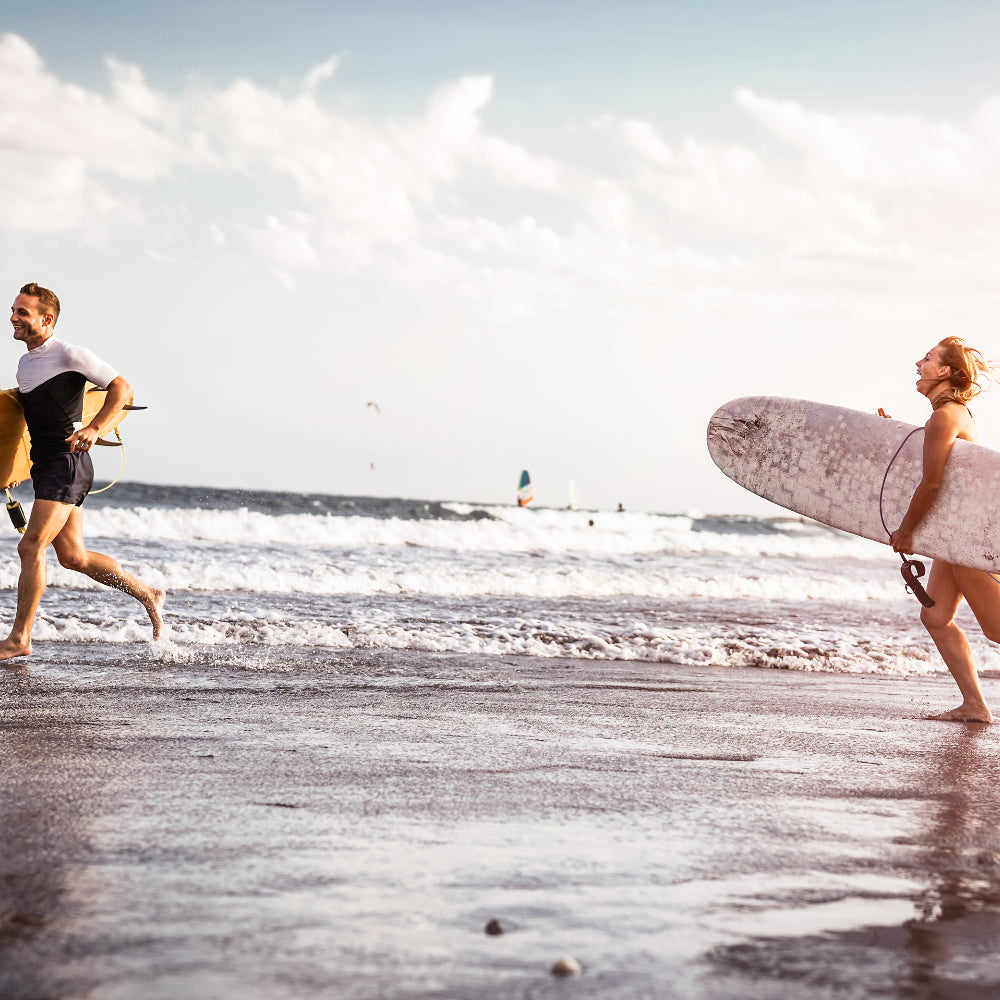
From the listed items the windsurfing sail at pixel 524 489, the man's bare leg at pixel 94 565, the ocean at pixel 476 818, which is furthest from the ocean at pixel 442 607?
the windsurfing sail at pixel 524 489

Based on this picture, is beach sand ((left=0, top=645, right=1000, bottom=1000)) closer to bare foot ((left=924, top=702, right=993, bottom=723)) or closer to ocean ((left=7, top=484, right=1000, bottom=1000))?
ocean ((left=7, top=484, right=1000, bottom=1000))

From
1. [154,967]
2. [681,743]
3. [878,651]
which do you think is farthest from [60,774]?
[878,651]

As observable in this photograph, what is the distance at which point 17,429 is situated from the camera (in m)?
5.57

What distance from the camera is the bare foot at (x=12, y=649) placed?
5207 millimetres

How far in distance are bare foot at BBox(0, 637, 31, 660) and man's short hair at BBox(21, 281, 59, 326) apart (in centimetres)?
165

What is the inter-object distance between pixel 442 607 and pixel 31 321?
4.75m

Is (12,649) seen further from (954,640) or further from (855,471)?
(954,640)

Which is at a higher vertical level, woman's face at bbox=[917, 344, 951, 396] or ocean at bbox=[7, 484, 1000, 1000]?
woman's face at bbox=[917, 344, 951, 396]

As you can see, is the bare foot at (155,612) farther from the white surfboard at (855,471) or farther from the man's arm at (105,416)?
the white surfboard at (855,471)

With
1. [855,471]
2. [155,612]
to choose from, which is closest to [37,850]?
[155,612]

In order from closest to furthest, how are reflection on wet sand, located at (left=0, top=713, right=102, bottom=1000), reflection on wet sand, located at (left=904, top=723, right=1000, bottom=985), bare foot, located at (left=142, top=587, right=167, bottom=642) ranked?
reflection on wet sand, located at (left=0, top=713, right=102, bottom=1000) → reflection on wet sand, located at (left=904, top=723, right=1000, bottom=985) → bare foot, located at (left=142, top=587, right=167, bottom=642)

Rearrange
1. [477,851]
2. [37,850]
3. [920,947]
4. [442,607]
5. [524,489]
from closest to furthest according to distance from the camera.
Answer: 1. [920,947]
2. [37,850]
3. [477,851]
4. [442,607]
5. [524,489]

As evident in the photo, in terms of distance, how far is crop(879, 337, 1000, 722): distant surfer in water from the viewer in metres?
4.57

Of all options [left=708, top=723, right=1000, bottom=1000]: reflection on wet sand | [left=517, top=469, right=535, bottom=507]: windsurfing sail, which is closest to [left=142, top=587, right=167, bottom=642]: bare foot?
[left=708, top=723, right=1000, bottom=1000]: reflection on wet sand
